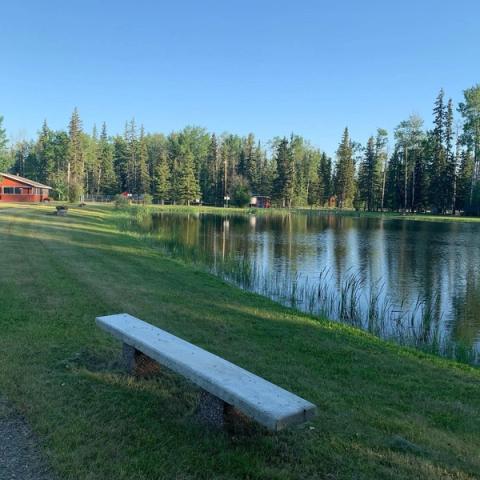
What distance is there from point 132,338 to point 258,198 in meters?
74.8

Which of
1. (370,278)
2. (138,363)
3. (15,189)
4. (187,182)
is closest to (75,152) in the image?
(187,182)

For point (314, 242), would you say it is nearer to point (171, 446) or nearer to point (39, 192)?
point (171, 446)

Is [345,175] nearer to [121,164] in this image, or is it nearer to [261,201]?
[261,201]

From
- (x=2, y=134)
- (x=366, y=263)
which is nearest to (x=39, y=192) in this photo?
(x=2, y=134)

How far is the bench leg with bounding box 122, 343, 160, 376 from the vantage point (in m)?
4.62

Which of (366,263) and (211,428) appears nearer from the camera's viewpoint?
(211,428)

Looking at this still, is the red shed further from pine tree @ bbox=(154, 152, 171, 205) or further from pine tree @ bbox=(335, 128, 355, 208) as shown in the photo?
pine tree @ bbox=(335, 128, 355, 208)

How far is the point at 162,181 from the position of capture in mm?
73188

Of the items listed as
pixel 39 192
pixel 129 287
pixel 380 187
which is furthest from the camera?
pixel 380 187

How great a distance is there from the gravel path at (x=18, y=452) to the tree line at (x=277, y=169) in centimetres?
5072

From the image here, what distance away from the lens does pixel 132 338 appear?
14.6 feet

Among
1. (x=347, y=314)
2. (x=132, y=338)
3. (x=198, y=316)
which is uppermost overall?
(x=132, y=338)

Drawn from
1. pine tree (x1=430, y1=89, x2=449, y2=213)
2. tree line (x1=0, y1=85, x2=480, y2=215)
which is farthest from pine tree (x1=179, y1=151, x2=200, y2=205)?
pine tree (x1=430, y1=89, x2=449, y2=213)

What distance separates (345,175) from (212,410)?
74225 mm
